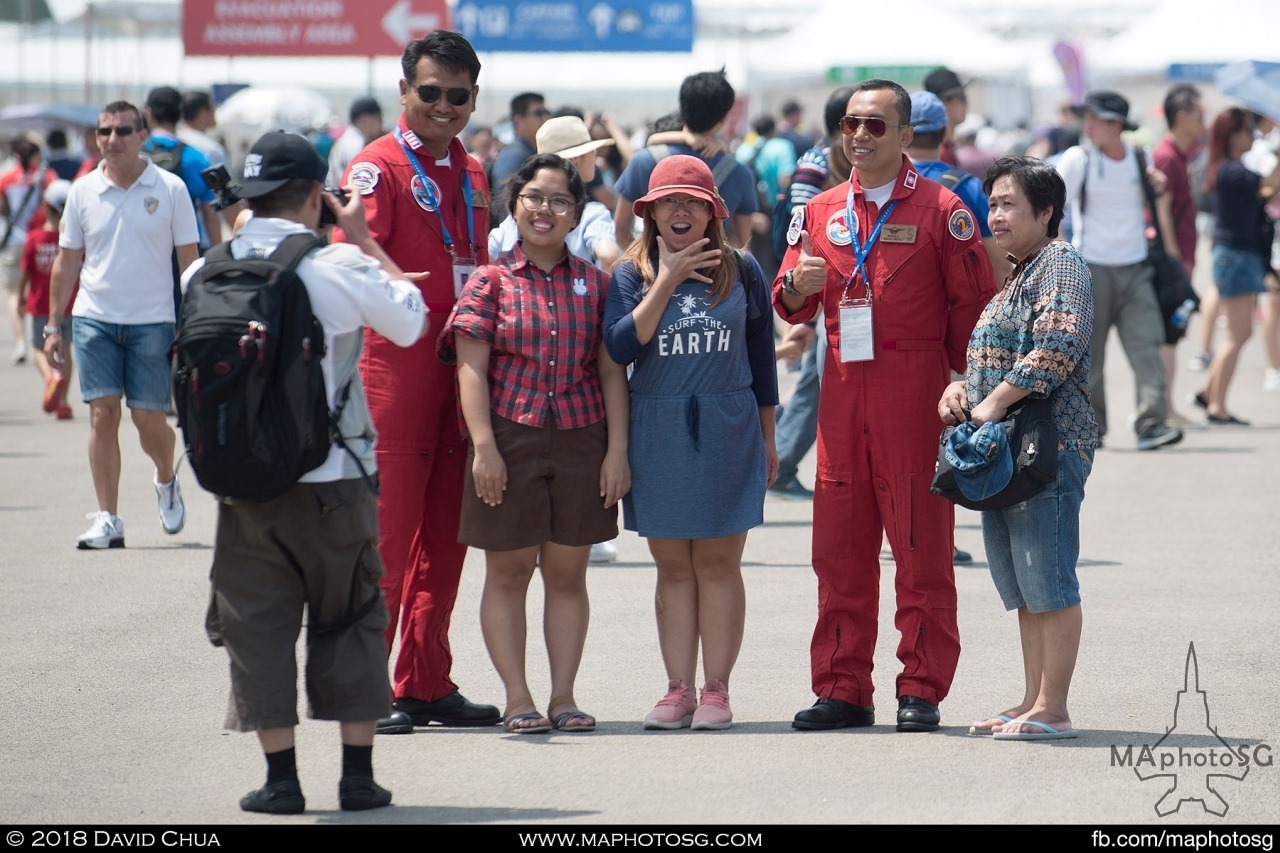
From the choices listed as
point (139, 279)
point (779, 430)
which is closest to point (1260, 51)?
point (779, 430)

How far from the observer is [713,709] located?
19.3 feet

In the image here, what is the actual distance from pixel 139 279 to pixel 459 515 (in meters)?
3.85

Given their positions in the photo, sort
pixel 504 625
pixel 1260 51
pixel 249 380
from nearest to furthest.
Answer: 1. pixel 249 380
2. pixel 504 625
3. pixel 1260 51

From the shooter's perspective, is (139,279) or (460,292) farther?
(139,279)

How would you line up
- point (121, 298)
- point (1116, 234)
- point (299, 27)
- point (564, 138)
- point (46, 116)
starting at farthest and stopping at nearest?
point (46, 116), point (299, 27), point (1116, 234), point (121, 298), point (564, 138)

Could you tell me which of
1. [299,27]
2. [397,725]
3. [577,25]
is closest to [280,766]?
[397,725]

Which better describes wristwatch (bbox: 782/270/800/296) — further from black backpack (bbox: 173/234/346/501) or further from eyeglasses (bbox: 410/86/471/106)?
black backpack (bbox: 173/234/346/501)

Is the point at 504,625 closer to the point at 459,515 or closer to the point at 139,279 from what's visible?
the point at 459,515

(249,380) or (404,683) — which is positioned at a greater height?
(249,380)

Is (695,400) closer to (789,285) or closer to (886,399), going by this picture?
(789,285)

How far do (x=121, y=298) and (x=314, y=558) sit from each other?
4.79m

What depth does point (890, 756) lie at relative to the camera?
18.1ft

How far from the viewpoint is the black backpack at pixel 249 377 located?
4.61m

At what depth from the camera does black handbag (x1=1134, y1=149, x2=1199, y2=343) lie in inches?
478
